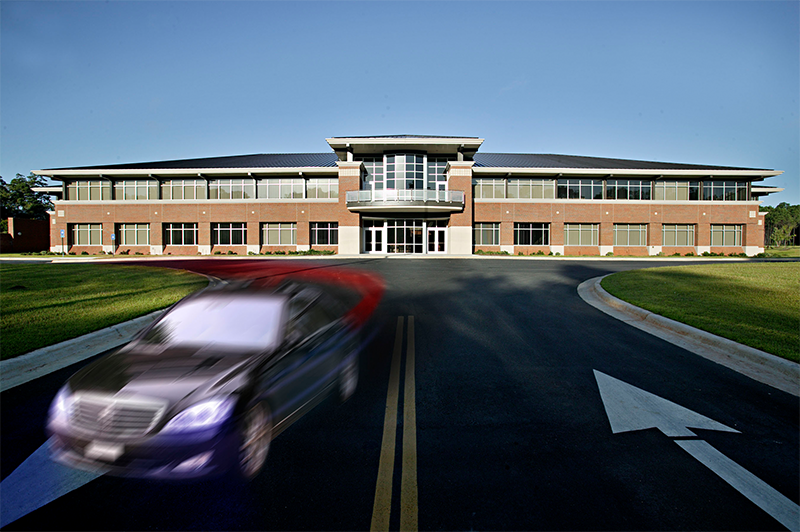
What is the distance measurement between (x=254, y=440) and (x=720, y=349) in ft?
22.0

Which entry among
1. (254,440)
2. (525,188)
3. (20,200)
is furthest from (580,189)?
(20,200)

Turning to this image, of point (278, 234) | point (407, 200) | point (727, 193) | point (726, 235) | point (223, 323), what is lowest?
point (223, 323)

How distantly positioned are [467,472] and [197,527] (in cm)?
186

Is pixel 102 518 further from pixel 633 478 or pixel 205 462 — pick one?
pixel 633 478

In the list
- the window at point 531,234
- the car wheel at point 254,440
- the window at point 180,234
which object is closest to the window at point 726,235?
the window at point 531,234

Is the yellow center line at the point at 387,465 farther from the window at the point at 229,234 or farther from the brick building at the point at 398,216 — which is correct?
the window at the point at 229,234

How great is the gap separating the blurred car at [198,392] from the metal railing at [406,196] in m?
29.6

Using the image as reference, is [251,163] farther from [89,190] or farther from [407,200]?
[407,200]

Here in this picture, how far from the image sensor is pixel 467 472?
272 centimetres

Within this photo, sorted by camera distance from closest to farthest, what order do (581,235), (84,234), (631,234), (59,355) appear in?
(59,355) → (581,235) → (631,234) → (84,234)

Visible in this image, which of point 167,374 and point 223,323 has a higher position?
point 223,323

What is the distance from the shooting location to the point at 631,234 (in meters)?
37.7

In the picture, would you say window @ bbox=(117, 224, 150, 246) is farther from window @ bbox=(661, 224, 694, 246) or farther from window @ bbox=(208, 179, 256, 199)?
window @ bbox=(661, 224, 694, 246)

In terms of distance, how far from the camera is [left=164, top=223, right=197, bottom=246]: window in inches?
1492
